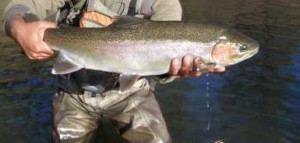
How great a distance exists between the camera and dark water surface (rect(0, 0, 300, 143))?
7.27 meters

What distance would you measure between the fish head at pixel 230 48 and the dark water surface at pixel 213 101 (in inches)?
116

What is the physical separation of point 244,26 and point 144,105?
956cm

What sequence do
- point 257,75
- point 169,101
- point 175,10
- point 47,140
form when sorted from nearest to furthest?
point 175,10
point 47,140
point 169,101
point 257,75

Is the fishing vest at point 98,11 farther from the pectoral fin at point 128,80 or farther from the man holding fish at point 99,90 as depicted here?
the pectoral fin at point 128,80

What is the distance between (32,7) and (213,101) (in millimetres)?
4024

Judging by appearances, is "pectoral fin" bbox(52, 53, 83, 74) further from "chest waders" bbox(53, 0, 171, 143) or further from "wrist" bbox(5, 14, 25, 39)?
"chest waders" bbox(53, 0, 171, 143)

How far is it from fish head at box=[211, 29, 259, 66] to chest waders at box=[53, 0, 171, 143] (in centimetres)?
120

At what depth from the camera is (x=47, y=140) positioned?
23.3 ft

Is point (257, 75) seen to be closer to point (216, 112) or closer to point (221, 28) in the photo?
point (216, 112)

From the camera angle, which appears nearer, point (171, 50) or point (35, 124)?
point (171, 50)

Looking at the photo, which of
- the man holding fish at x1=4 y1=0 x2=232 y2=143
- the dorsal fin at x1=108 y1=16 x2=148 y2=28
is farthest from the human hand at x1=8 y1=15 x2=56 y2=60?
the dorsal fin at x1=108 y1=16 x2=148 y2=28

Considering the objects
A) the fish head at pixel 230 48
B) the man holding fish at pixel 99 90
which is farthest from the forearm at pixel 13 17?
the fish head at pixel 230 48

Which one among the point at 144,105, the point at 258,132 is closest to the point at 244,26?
the point at 258,132

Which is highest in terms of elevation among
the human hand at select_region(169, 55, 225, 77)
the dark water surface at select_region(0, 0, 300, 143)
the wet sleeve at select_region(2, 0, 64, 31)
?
the wet sleeve at select_region(2, 0, 64, 31)
